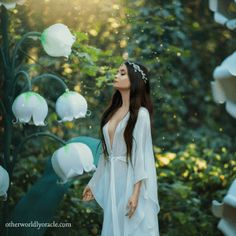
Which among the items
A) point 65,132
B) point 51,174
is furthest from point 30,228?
point 65,132

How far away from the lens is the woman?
1.88m

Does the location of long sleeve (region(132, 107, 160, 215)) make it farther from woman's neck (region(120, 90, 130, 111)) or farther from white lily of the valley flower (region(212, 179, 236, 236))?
white lily of the valley flower (region(212, 179, 236, 236))

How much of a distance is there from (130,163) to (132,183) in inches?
2.8

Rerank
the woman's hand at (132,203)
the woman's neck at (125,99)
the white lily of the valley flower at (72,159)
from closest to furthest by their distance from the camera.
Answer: the woman's hand at (132,203) → the woman's neck at (125,99) → the white lily of the valley flower at (72,159)

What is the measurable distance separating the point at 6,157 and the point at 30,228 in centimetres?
52

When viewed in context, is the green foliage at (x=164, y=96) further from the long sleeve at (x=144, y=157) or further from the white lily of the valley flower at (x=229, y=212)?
the white lily of the valley flower at (x=229, y=212)

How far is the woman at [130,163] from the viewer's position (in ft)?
6.17

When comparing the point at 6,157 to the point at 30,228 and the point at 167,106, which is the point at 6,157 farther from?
the point at 167,106

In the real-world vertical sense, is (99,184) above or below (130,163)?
below

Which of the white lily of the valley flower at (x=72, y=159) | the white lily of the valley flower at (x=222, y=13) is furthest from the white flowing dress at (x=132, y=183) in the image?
the white lily of the valley flower at (x=222, y=13)

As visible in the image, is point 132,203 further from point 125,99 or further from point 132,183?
point 125,99

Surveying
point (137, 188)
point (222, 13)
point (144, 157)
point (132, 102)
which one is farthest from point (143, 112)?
point (222, 13)

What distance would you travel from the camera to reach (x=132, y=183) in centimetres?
190

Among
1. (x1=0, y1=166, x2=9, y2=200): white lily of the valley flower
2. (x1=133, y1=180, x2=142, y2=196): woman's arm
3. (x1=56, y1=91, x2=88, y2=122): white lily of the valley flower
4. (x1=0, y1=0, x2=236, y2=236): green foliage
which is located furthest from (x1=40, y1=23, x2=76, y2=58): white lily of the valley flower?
(x1=133, y1=180, x2=142, y2=196): woman's arm
